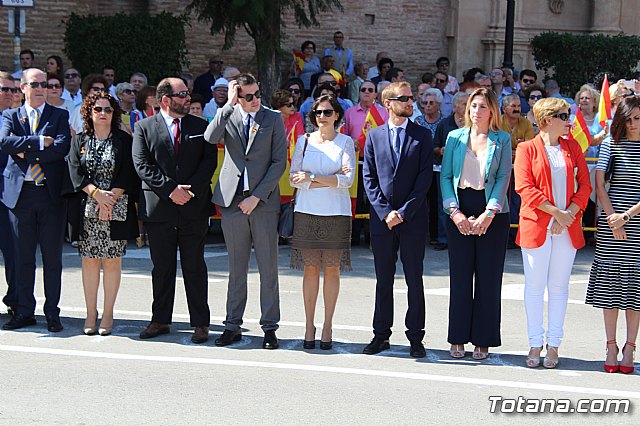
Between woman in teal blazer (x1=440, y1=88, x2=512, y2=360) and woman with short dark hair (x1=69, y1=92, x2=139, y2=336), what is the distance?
270 centimetres

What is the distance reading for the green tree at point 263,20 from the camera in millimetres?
16938

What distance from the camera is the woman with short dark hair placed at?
9094 millimetres

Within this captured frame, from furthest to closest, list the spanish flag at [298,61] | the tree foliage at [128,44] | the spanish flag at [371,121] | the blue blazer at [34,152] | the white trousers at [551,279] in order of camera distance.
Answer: the spanish flag at [298,61] < the tree foliage at [128,44] < the spanish flag at [371,121] < the blue blazer at [34,152] < the white trousers at [551,279]

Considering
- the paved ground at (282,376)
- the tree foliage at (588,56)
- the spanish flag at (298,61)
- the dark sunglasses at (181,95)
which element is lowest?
the paved ground at (282,376)

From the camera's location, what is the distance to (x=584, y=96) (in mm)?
14016

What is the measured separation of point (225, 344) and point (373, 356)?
1.22 metres

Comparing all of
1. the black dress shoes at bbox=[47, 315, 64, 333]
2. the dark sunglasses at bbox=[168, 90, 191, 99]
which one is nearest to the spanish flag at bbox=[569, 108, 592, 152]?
the dark sunglasses at bbox=[168, 90, 191, 99]

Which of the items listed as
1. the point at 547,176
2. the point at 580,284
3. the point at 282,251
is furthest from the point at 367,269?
the point at 547,176

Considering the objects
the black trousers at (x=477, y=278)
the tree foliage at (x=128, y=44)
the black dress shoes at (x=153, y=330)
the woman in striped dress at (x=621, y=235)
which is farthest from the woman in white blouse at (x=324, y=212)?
the tree foliage at (x=128, y=44)

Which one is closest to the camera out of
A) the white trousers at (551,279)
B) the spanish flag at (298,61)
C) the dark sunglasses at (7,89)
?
the white trousers at (551,279)

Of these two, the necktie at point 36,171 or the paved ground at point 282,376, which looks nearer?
the paved ground at point 282,376

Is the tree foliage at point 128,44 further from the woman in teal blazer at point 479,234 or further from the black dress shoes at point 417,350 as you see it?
the black dress shoes at point 417,350

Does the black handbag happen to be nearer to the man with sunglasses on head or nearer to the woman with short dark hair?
the man with sunglasses on head

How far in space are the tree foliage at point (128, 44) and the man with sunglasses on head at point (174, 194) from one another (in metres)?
10.0
